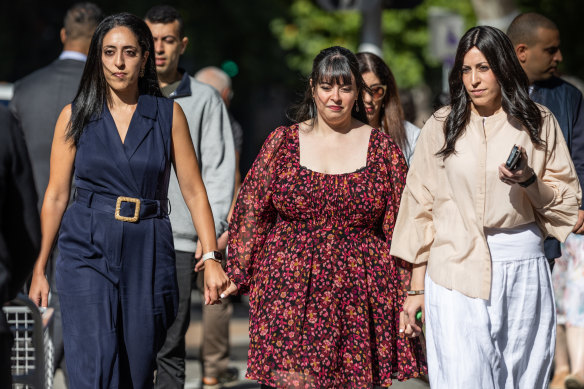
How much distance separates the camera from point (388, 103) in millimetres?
6891

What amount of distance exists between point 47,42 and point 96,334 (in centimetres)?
1729

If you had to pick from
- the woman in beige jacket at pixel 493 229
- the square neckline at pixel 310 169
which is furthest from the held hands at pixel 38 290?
the woman in beige jacket at pixel 493 229

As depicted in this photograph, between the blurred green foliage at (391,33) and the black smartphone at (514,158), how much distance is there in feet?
66.2

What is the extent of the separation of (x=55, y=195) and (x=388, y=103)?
2.31 metres

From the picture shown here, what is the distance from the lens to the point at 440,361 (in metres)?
5.20

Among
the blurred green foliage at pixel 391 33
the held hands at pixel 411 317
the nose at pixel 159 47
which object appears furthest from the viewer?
the blurred green foliage at pixel 391 33

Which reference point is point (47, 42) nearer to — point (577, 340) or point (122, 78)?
point (577, 340)

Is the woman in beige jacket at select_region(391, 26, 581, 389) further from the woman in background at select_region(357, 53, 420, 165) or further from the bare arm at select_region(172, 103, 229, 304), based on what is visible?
the woman in background at select_region(357, 53, 420, 165)

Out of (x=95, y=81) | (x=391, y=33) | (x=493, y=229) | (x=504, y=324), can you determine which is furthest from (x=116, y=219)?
(x=391, y=33)

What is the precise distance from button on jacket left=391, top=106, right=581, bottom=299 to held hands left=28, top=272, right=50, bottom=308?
1.69 meters

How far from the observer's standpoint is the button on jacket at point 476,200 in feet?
16.6

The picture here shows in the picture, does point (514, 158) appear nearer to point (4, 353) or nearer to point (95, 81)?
point (95, 81)

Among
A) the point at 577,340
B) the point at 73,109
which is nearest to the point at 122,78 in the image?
the point at 73,109

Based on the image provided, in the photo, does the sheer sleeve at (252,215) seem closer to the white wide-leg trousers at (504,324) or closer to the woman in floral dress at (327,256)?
the woman in floral dress at (327,256)
